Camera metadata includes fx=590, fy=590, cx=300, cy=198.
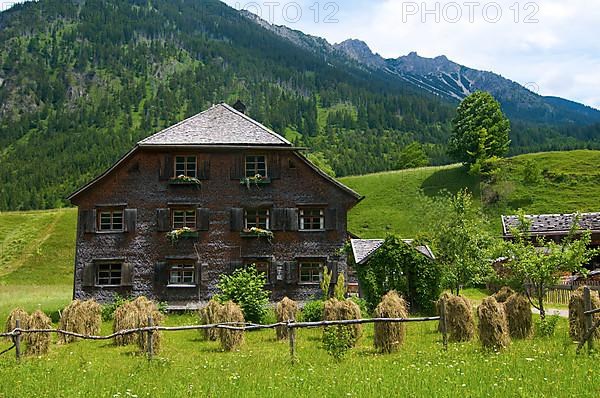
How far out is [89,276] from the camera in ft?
111

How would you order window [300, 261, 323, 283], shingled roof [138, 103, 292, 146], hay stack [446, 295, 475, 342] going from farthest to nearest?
window [300, 261, 323, 283] → shingled roof [138, 103, 292, 146] → hay stack [446, 295, 475, 342]

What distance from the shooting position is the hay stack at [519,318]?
64.8 feet

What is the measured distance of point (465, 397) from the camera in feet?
34.6

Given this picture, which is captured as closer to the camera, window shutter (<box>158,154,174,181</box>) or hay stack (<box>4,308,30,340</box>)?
hay stack (<box>4,308,30,340</box>)

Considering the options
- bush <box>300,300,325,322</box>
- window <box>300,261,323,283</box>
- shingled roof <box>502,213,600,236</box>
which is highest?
shingled roof <box>502,213,600,236</box>

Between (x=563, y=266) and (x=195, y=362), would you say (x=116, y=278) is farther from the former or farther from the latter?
(x=563, y=266)

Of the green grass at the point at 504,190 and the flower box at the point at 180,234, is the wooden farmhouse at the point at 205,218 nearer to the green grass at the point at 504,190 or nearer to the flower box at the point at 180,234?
the flower box at the point at 180,234

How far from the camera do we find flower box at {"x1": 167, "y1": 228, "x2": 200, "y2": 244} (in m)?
33.9

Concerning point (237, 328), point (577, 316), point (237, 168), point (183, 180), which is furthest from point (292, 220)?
point (577, 316)

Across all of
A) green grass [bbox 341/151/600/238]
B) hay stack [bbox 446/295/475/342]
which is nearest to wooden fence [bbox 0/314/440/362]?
hay stack [bbox 446/295/475/342]

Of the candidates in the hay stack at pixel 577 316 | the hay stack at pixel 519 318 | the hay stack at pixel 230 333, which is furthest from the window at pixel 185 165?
the hay stack at pixel 577 316

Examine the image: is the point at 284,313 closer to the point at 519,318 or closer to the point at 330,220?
the point at 519,318

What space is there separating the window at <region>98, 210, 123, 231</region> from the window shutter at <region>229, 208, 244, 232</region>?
21.2ft

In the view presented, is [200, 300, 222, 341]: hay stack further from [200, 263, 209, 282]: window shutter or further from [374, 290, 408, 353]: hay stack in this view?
[200, 263, 209, 282]: window shutter
